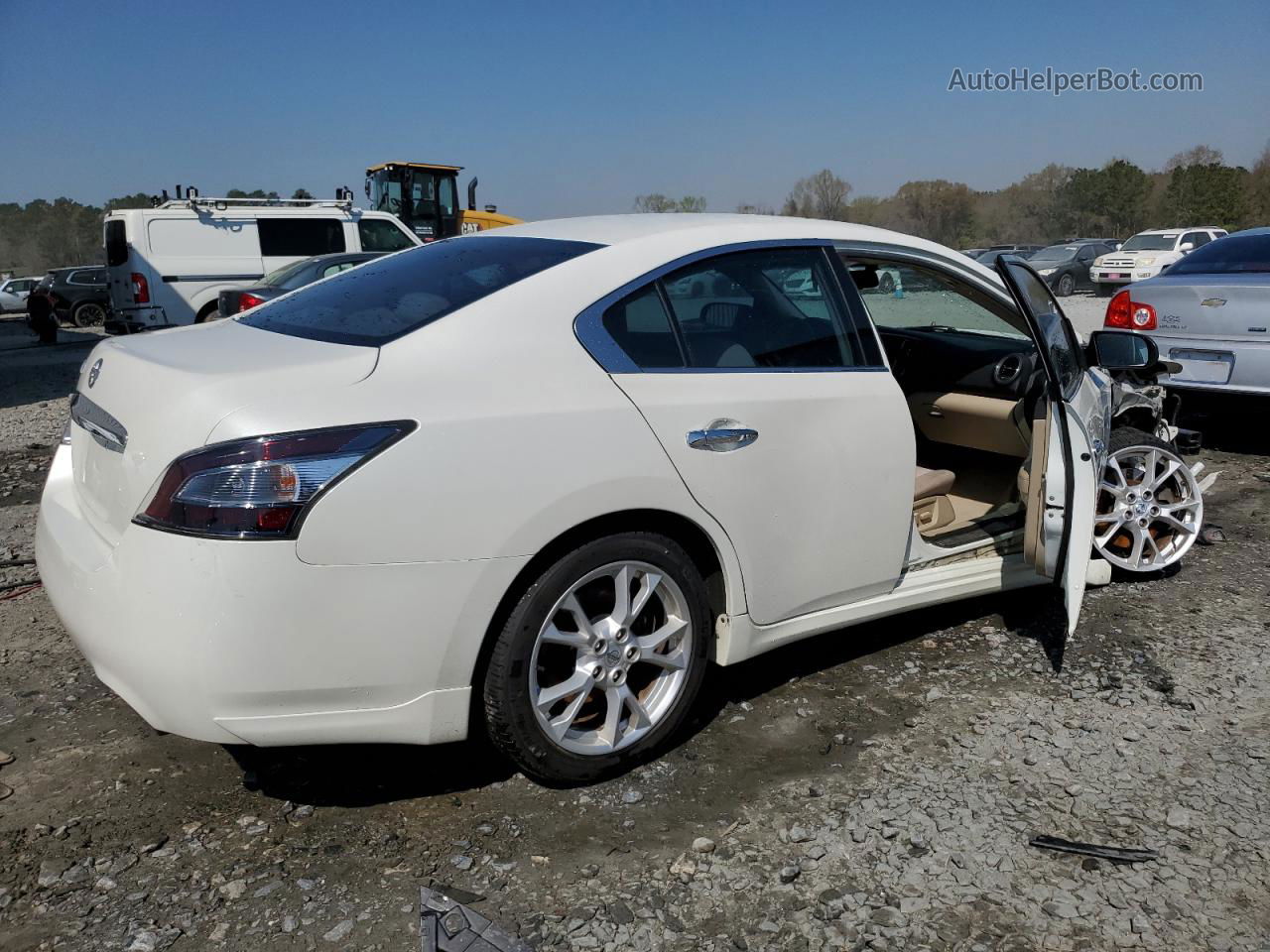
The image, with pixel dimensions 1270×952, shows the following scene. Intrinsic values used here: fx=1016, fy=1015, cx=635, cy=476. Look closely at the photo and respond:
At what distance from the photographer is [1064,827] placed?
2.80m

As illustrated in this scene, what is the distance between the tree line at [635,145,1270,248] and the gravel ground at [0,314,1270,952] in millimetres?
27842

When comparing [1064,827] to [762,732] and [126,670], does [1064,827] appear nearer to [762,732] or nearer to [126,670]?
[762,732]

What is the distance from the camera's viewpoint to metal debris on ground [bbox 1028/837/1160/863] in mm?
2660

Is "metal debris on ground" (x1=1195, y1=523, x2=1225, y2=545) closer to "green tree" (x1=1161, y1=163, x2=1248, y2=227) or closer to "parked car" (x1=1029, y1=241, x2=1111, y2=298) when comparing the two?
"parked car" (x1=1029, y1=241, x2=1111, y2=298)

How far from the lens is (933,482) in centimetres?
428

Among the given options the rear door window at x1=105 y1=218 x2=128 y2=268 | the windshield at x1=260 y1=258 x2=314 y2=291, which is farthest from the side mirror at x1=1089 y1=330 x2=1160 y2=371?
the rear door window at x1=105 y1=218 x2=128 y2=268

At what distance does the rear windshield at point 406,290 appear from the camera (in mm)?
2875

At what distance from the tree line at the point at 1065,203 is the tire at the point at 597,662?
93.3 feet

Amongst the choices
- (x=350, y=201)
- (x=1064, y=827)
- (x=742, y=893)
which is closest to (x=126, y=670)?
(x=742, y=893)

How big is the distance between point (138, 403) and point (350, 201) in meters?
14.3

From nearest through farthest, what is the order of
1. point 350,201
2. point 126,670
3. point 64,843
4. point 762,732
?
point 126,670
point 64,843
point 762,732
point 350,201

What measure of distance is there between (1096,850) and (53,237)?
85.5 meters

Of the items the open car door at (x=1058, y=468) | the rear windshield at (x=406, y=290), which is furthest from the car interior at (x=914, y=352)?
the rear windshield at (x=406, y=290)

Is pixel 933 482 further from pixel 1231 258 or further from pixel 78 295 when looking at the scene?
pixel 78 295
